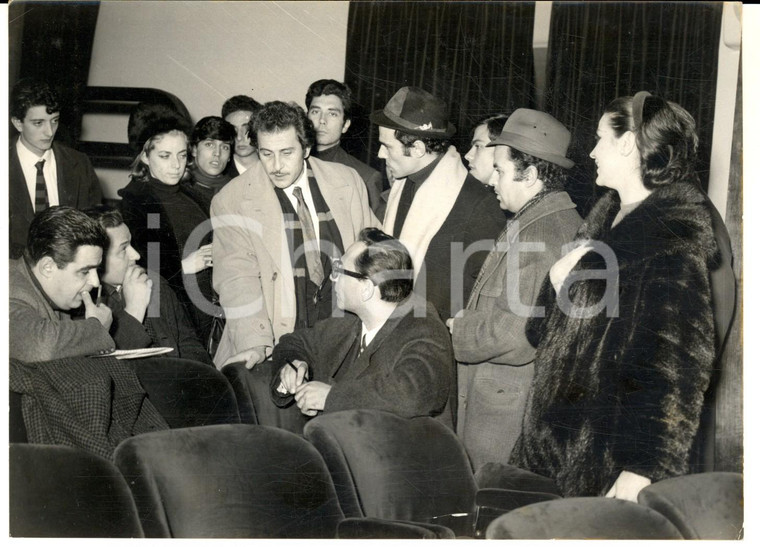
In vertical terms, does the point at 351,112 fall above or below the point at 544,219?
above

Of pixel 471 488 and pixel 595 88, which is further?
pixel 595 88

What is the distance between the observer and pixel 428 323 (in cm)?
392

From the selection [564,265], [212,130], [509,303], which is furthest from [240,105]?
[564,265]

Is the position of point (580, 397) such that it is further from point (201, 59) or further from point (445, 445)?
point (201, 59)

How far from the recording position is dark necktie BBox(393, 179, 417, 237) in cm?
432

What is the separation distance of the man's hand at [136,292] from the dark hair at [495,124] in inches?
64.8

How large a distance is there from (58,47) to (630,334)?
9.12 feet

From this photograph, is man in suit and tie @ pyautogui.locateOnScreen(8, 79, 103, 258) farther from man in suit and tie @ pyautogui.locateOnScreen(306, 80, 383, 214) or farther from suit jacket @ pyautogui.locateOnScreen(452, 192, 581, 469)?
suit jacket @ pyautogui.locateOnScreen(452, 192, 581, 469)

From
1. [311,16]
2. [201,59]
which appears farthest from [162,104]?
[311,16]

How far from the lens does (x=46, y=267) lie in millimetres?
4043

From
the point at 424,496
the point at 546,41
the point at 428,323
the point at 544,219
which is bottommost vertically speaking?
the point at 424,496

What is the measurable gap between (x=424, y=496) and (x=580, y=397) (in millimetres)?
758

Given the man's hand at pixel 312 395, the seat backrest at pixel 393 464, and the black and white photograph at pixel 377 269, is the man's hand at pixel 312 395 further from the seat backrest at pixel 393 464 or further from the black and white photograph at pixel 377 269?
the seat backrest at pixel 393 464

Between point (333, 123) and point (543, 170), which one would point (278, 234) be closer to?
point (333, 123)
